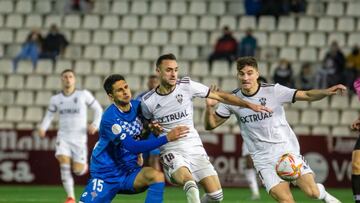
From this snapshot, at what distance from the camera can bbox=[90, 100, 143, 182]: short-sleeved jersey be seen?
36.6 feet

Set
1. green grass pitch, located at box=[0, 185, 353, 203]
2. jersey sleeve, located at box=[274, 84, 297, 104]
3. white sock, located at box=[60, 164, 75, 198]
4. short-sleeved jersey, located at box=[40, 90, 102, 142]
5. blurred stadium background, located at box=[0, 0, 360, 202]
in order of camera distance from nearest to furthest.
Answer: jersey sleeve, located at box=[274, 84, 297, 104] < white sock, located at box=[60, 164, 75, 198] < green grass pitch, located at box=[0, 185, 353, 203] < short-sleeved jersey, located at box=[40, 90, 102, 142] < blurred stadium background, located at box=[0, 0, 360, 202]

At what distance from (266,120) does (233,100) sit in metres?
0.53

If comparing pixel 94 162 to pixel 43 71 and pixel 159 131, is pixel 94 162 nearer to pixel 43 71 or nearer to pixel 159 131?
pixel 159 131

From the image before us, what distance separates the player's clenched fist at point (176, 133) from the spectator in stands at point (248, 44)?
13715 mm

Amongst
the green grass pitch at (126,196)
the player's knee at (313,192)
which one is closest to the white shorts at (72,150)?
the green grass pitch at (126,196)

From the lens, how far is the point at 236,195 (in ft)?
61.9

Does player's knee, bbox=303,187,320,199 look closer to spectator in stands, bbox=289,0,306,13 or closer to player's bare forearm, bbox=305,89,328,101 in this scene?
player's bare forearm, bbox=305,89,328,101

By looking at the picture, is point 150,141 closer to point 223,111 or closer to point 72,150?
point 223,111

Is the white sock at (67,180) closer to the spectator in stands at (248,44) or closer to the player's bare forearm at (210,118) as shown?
the player's bare forearm at (210,118)

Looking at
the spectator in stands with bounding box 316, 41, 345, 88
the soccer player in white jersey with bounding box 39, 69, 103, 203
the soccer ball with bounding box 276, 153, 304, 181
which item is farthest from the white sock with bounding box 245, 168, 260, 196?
the soccer ball with bounding box 276, 153, 304, 181

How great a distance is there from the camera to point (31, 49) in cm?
2523

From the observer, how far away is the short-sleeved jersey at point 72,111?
1720 centimetres

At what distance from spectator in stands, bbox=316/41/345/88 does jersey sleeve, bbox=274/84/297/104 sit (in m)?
11.9

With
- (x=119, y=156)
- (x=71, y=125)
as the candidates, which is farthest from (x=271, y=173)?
(x=71, y=125)
